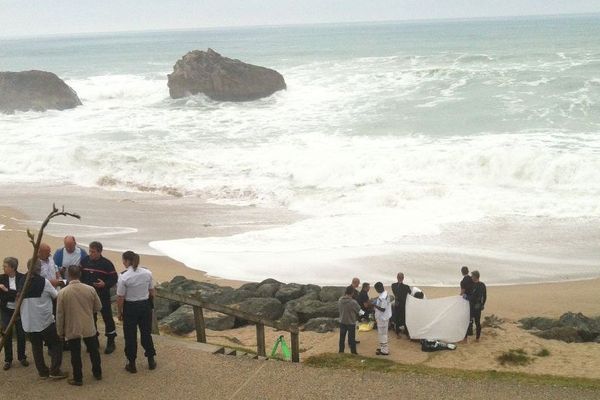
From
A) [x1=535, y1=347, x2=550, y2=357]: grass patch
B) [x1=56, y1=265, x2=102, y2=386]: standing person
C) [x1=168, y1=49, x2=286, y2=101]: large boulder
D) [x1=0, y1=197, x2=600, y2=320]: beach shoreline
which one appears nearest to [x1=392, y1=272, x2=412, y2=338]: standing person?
[x1=535, y1=347, x2=550, y2=357]: grass patch

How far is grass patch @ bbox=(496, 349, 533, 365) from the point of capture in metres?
9.67

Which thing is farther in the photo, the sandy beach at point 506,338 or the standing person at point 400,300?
the standing person at point 400,300

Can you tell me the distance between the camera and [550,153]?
23.5 m

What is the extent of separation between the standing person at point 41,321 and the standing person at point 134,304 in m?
0.68

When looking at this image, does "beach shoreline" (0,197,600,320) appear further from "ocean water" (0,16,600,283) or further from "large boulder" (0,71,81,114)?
"large boulder" (0,71,81,114)

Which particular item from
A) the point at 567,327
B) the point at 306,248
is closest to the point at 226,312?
the point at 567,327

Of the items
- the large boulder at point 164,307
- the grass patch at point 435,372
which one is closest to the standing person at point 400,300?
the grass patch at point 435,372

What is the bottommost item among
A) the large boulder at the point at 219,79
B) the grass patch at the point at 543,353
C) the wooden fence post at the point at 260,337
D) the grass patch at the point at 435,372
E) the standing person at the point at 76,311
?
the grass patch at the point at 543,353

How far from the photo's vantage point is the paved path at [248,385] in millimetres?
7039

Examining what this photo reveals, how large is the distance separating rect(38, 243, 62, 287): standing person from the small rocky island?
2983mm

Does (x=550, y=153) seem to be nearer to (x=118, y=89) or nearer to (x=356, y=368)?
(x=356, y=368)

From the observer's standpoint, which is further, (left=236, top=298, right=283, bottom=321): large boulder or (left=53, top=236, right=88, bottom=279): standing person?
(left=236, top=298, right=283, bottom=321): large boulder

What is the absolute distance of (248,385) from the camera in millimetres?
7266

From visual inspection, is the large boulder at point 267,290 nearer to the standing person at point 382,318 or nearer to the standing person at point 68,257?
the standing person at point 382,318
